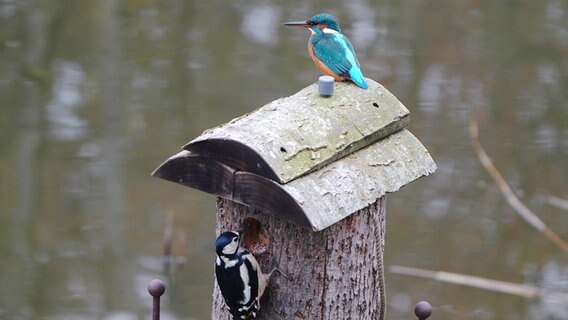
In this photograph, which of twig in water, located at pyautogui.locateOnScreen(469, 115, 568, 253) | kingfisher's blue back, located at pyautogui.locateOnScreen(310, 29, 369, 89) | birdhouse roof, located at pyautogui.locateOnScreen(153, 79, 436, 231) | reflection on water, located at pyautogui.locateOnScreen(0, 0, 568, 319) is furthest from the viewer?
reflection on water, located at pyautogui.locateOnScreen(0, 0, 568, 319)

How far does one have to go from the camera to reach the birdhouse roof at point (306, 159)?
2.43 m

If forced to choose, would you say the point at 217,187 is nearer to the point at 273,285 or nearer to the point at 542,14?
the point at 273,285

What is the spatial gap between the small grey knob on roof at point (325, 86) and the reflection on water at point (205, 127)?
12.1ft

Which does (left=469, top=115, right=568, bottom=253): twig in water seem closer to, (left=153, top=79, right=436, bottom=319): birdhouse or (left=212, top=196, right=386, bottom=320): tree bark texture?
(left=153, top=79, right=436, bottom=319): birdhouse

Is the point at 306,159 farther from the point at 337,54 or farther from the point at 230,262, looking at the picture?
the point at 337,54

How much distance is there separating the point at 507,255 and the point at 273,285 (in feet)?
14.0

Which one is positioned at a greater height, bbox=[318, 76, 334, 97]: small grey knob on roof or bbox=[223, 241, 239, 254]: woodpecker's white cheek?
bbox=[318, 76, 334, 97]: small grey knob on roof

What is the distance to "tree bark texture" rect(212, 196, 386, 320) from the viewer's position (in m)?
2.61

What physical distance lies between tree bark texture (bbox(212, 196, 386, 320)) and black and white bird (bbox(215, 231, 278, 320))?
7cm

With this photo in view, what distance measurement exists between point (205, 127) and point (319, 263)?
495cm

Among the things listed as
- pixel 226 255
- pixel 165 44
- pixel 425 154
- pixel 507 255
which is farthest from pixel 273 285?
pixel 165 44

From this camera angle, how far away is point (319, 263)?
261cm

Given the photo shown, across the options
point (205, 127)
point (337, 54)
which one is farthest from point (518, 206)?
point (205, 127)

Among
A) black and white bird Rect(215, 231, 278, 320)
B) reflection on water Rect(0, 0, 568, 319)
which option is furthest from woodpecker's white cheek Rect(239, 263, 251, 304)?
reflection on water Rect(0, 0, 568, 319)
